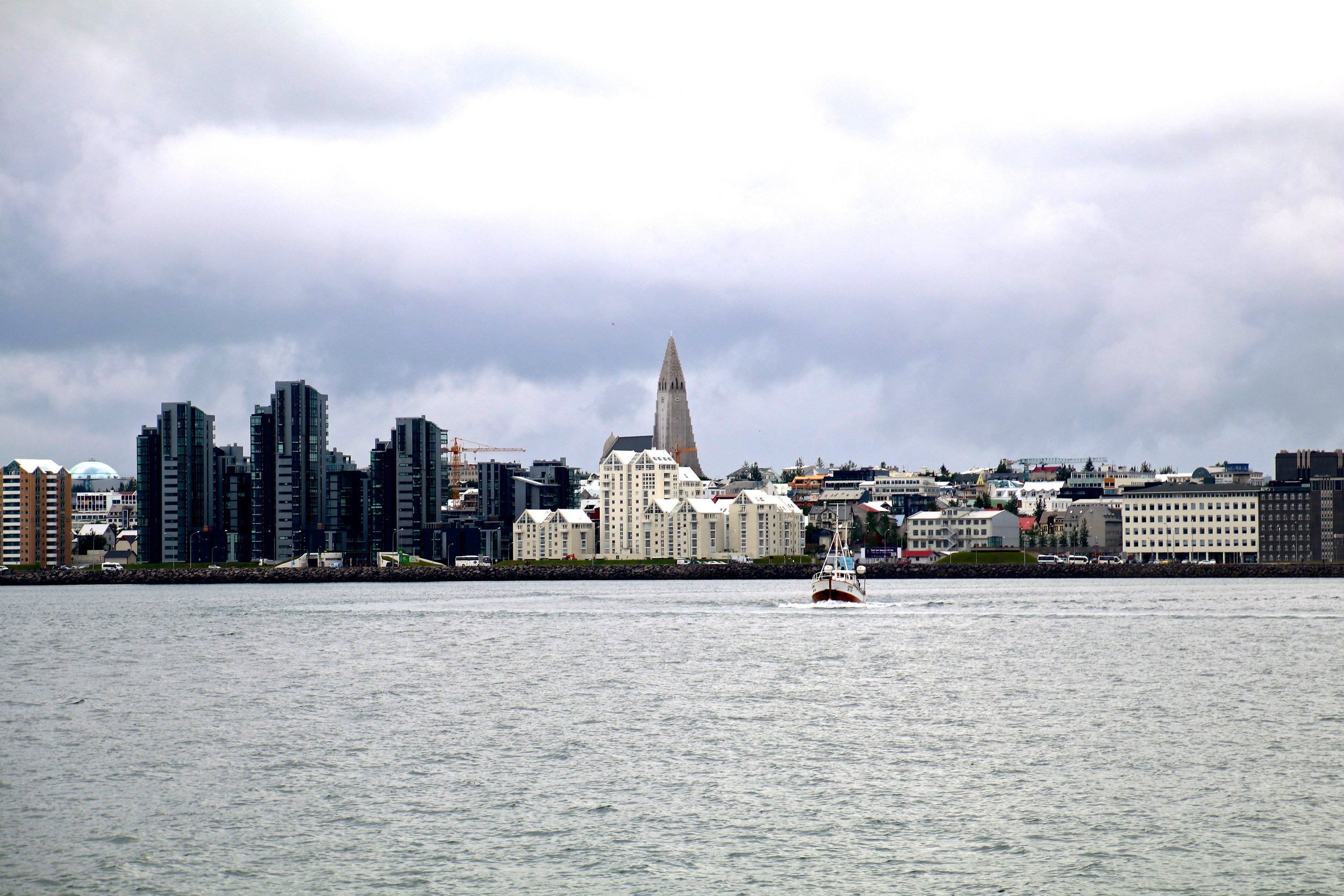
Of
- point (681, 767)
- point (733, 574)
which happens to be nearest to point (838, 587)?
point (681, 767)

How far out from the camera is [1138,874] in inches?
808

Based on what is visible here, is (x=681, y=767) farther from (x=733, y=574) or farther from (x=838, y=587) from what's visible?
(x=733, y=574)

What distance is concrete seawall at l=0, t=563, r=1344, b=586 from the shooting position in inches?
7116

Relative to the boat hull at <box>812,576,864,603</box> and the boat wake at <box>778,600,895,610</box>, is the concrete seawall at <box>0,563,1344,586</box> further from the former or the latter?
the boat hull at <box>812,576,864,603</box>

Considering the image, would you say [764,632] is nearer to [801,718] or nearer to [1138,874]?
[801,718]

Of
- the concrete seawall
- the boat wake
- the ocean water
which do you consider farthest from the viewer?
the concrete seawall

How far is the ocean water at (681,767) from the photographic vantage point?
21.2 metres

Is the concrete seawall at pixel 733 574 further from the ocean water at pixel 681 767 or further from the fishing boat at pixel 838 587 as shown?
the ocean water at pixel 681 767

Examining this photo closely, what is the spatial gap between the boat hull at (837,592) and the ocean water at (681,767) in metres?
32.7

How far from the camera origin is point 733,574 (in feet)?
603

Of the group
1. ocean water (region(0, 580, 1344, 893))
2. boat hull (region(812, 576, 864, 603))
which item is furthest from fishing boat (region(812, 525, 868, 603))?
ocean water (region(0, 580, 1344, 893))

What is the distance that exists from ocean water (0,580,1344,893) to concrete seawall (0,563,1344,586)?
119 metres

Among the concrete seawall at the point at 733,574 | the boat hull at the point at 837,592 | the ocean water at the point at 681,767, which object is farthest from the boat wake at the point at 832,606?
the concrete seawall at the point at 733,574

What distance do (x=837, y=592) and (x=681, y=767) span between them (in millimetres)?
68427
